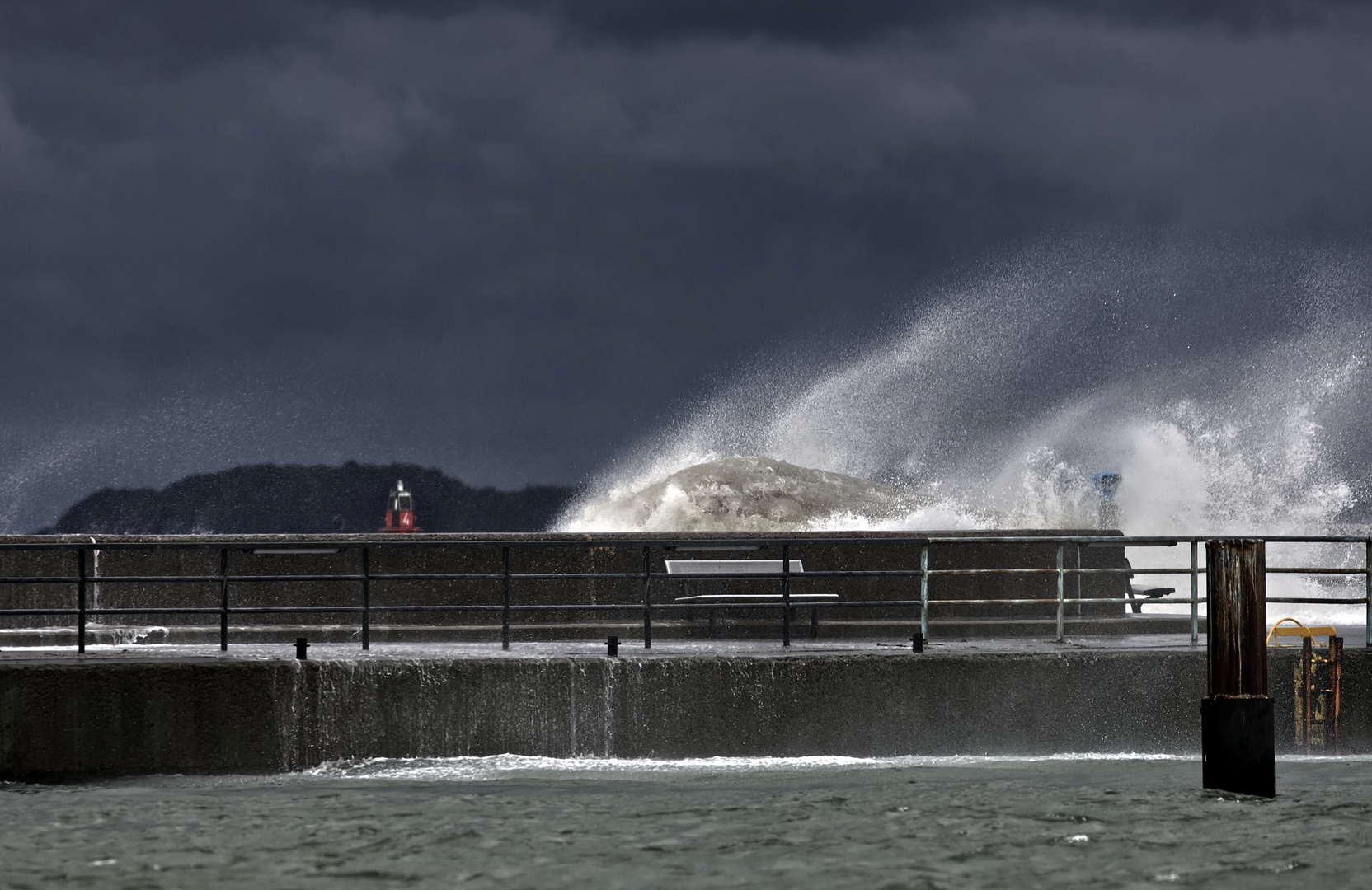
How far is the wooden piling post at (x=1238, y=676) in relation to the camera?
8969 mm

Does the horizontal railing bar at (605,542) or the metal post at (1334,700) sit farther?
the metal post at (1334,700)

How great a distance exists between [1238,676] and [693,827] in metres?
3.11

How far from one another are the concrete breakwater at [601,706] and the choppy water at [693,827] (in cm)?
20

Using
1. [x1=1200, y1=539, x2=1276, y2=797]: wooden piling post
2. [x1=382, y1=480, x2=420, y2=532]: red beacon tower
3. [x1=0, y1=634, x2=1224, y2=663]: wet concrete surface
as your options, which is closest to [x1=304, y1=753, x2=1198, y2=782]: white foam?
[x1=0, y1=634, x2=1224, y2=663]: wet concrete surface

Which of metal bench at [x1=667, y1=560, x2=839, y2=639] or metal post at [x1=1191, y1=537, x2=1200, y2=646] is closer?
metal post at [x1=1191, y1=537, x2=1200, y2=646]

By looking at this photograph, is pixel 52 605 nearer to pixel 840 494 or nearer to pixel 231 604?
pixel 231 604

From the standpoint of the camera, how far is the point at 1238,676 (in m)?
8.98

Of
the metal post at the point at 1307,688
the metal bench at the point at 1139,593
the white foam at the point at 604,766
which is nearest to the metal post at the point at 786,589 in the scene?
the white foam at the point at 604,766

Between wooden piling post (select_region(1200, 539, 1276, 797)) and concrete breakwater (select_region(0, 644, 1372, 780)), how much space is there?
83.2 inches

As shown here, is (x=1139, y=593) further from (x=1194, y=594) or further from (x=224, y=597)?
(x=224, y=597)

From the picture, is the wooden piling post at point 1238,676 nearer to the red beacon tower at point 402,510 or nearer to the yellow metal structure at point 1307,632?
the yellow metal structure at point 1307,632

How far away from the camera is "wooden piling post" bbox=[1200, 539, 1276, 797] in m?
8.97

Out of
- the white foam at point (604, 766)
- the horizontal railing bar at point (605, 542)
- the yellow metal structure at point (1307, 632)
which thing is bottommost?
the white foam at point (604, 766)

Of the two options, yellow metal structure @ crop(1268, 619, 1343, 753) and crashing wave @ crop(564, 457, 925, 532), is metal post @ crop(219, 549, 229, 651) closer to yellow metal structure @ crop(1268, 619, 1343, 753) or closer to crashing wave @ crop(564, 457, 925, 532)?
yellow metal structure @ crop(1268, 619, 1343, 753)
